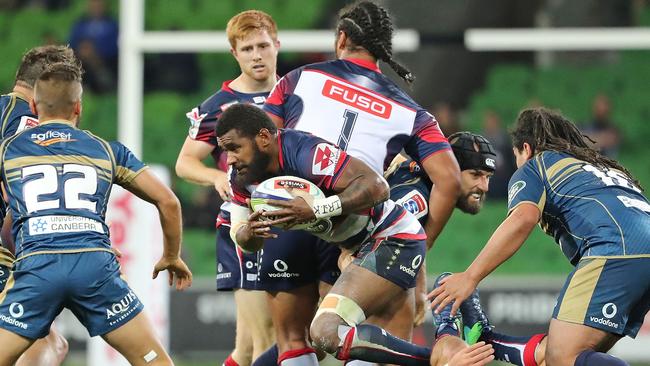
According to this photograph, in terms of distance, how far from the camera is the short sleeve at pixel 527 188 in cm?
679

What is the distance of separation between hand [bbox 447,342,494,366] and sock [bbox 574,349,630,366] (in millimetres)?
452

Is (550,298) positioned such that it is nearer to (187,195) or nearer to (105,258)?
(187,195)

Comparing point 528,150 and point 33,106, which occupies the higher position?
point 33,106

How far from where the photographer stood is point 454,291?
21.4ft

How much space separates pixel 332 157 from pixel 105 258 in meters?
1.21

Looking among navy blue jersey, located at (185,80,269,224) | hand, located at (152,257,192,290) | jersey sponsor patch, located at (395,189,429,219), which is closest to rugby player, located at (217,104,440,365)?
hand, located at (152,257,192,290)

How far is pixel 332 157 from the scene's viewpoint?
629 centimetres

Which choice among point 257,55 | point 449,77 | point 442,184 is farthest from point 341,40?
point 449,77

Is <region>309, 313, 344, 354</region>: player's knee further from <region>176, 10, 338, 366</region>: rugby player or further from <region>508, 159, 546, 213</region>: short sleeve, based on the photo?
<region>508, 159, 546, 213</region>: short sleeve

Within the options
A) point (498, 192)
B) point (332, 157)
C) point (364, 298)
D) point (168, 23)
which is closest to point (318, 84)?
point (332, 157)

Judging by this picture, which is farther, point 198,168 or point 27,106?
point 198,168

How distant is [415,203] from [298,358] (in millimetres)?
1094

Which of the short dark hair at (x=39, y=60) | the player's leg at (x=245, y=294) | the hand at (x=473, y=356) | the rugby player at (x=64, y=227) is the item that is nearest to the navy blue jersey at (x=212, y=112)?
the player's leg at (x=245, y=294)

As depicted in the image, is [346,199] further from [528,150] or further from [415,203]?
[528,150]
